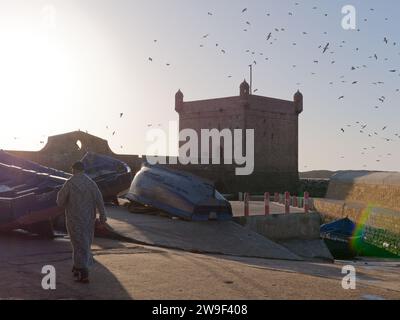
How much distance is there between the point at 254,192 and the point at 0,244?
1611 inches

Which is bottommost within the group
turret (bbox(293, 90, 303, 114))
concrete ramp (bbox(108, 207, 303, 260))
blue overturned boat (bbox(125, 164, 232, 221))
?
concrete ramp (bbox(108, 207, 303, 260))

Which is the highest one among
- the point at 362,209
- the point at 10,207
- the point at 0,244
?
the point at 10,207

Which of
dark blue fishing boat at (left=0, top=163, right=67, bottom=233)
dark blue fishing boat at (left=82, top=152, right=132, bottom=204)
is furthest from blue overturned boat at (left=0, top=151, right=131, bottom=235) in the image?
dark blue fishing boat at (left=82, top=152, right=132, bottom=204)

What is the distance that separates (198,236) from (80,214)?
20.1 ft

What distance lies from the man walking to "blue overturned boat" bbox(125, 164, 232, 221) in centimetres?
762

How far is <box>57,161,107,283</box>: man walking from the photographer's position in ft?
22.6

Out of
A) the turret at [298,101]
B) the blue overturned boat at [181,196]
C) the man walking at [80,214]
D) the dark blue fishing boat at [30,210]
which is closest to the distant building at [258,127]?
the turret at [298,101]

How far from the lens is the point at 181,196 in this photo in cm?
1511

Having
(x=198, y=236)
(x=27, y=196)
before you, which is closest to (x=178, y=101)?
(x=198, y=236)

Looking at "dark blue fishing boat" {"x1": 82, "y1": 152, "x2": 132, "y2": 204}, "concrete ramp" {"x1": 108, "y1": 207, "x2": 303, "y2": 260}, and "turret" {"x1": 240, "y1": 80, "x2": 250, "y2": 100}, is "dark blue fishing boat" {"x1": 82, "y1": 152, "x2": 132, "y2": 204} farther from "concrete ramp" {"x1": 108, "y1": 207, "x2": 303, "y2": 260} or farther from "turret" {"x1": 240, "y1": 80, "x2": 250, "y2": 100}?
"turret" {"x1": 240, "y1": 80, "x2": 250, "y2": 100}
